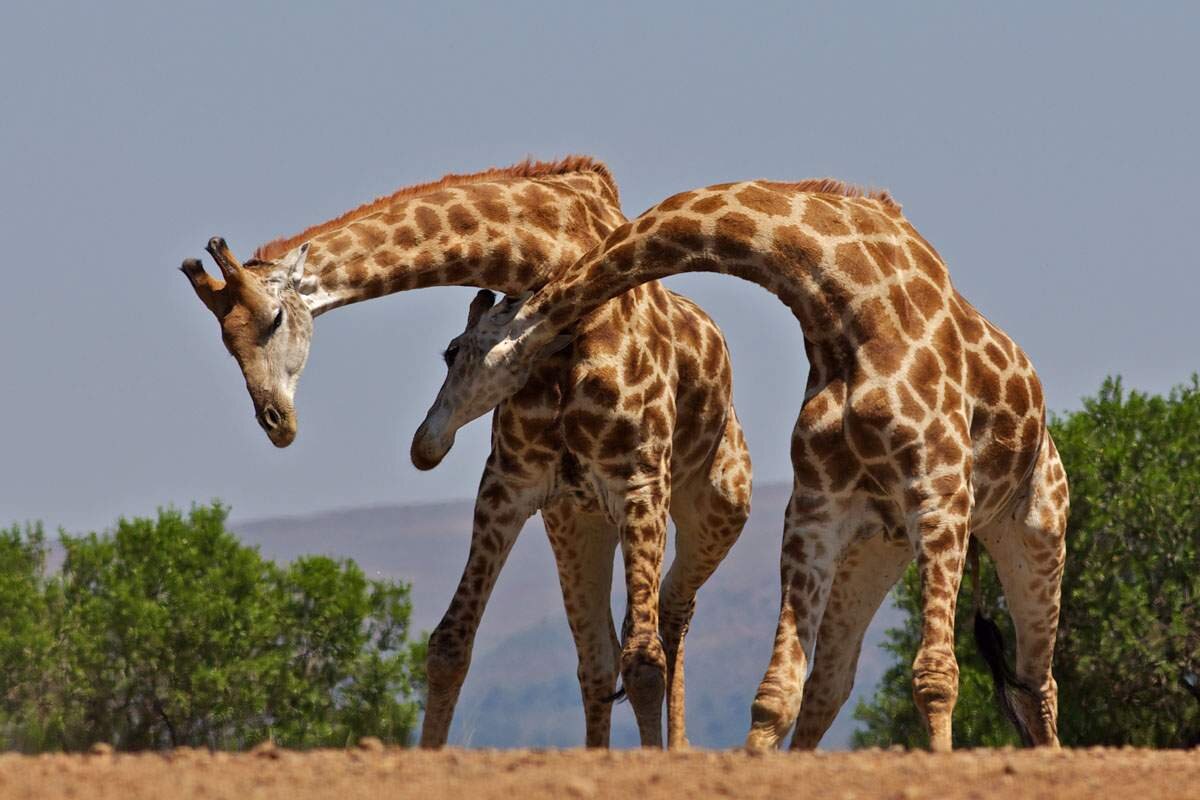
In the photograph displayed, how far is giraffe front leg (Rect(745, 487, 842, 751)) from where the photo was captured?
31.0 ft

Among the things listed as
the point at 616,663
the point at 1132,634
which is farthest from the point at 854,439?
the point at 1132,634

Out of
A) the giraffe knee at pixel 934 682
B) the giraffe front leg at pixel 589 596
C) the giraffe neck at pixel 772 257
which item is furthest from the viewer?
the giraffe front leg at pixel 589 596

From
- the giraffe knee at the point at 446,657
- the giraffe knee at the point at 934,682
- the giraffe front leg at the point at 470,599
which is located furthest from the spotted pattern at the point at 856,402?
the giraffe knee at the point at 446,657

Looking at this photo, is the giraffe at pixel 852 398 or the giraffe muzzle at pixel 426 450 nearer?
the giraffe at pixel 852 398

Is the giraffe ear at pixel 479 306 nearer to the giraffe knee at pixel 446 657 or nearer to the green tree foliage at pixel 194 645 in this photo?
the giraffe knee at pixel 446 657

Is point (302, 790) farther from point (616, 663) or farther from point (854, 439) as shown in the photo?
point (616, 663)

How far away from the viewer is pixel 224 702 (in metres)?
28.2

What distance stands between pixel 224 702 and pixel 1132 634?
13.3 meters

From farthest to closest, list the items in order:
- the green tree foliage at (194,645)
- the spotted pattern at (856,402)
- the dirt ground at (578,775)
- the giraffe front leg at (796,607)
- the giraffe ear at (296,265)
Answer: the green tree foliage at (194,645)
the giraffe ear at (296,265)
the spotted pattern at (856,402)
the giraffe front leg at (796,607)
the dirt ground at (578,775)

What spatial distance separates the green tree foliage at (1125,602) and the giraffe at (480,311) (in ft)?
49.8

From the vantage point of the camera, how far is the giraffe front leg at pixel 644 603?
10859 mm

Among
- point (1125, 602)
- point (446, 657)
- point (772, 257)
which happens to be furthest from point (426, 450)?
point (1125, 602)

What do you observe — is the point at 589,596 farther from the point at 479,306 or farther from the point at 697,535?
the point at 479,306

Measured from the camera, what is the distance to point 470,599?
1120 cm
